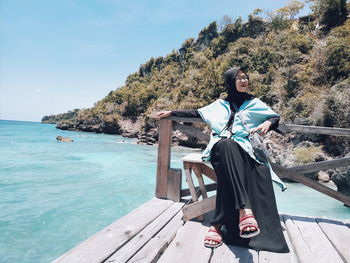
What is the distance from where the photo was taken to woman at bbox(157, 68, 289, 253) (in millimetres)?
1848

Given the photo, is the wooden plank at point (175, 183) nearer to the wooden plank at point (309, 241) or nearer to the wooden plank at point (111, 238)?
the wooden plank at point (111, 238)

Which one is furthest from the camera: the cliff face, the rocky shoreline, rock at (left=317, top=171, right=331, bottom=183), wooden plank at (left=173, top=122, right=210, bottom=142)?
the cliff face

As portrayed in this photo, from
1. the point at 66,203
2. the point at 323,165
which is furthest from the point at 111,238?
the point at 66,203

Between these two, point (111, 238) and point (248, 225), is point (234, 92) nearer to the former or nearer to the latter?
point (248, 225)

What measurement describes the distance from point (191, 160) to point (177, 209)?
27.6 inches

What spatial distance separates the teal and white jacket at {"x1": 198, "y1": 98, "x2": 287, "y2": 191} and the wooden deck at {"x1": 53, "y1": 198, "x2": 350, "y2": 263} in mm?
663

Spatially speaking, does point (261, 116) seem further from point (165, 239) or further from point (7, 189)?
point (7, 189)

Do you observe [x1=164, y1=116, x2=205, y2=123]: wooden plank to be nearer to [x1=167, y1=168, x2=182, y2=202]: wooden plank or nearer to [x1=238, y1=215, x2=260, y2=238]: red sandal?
[x1=167, y1=168, x2=182, y2=202]: wooden plank

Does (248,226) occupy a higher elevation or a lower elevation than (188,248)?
higher

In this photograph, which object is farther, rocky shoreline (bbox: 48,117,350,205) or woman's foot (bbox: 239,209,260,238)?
rocky shoreline (bbox: 48,117,350,205)

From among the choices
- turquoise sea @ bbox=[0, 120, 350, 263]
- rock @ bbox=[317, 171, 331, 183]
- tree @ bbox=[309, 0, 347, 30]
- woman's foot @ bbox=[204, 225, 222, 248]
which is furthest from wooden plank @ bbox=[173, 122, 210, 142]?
Answer: tree @ bbox=[309, 0, 347, 30]

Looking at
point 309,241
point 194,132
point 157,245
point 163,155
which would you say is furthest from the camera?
point 163,155

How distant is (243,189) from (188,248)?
2.10ft

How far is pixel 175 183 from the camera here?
2977mm
